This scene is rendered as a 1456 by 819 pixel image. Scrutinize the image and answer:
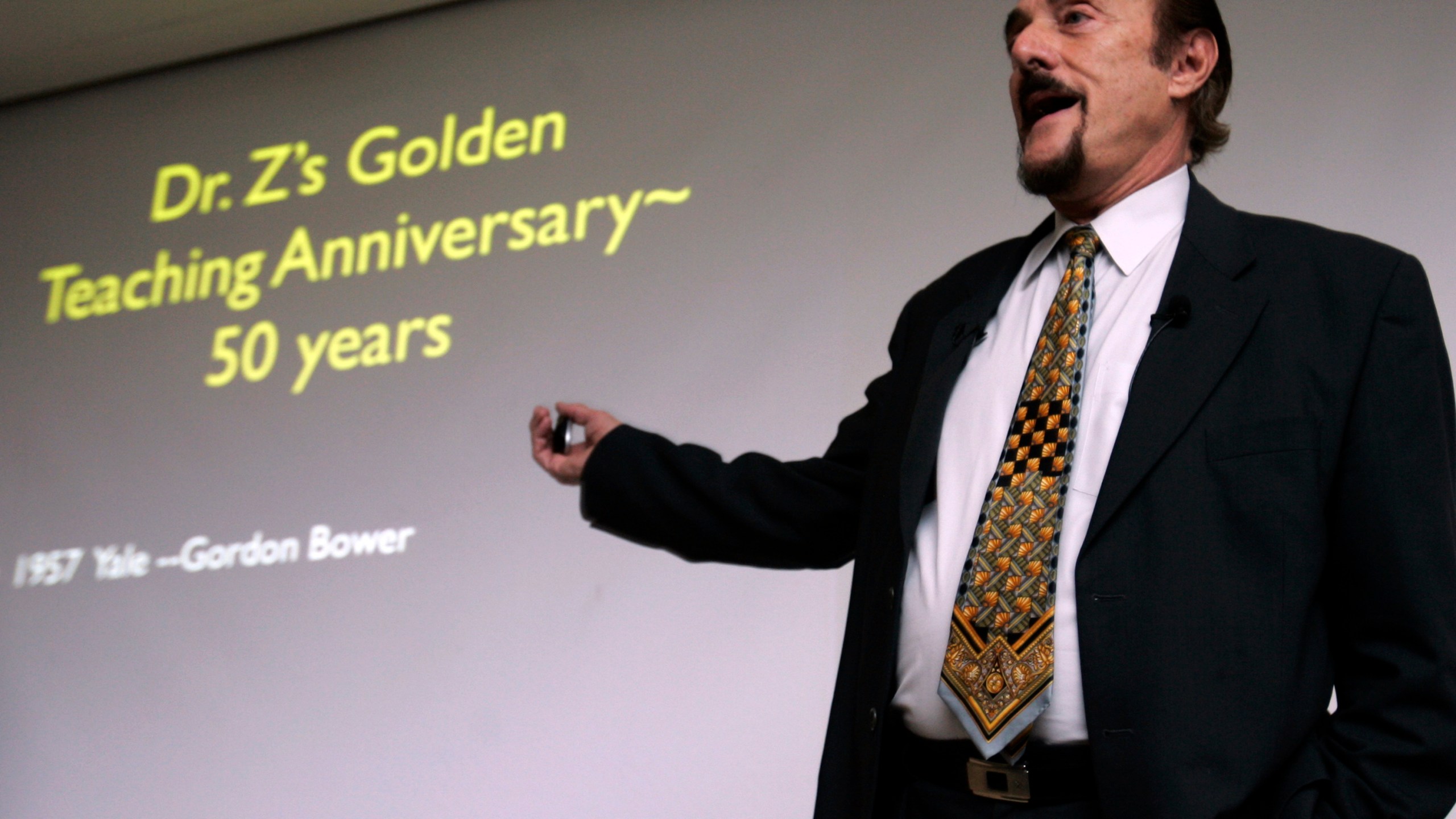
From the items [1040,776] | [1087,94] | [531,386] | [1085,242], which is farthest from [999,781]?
[531,386]

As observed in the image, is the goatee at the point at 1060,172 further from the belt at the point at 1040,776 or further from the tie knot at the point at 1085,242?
the belt at the point at 1040,776

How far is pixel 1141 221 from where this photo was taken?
140cm

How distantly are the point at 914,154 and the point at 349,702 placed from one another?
2.01m

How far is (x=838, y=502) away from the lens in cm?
153

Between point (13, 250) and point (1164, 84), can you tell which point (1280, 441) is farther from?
point (13, 250)

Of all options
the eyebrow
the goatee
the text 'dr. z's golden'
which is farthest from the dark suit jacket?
the text 'dr. z's golden'

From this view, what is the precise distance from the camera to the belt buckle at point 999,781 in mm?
1144

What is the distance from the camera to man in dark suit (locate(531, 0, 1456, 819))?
1.12 meters

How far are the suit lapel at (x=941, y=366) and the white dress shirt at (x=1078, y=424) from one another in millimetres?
14

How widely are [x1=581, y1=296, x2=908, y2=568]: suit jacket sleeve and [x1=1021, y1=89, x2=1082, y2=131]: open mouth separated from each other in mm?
322

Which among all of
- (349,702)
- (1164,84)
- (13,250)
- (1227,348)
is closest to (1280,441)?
(1227,348)

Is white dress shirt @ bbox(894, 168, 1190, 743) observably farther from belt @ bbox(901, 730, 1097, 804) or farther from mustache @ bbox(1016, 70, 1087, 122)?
mustache @ bbox(1016, 70, 1087, 122)

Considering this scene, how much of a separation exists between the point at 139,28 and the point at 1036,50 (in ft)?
12.4

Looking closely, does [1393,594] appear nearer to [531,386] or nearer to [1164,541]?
[1164,541]
